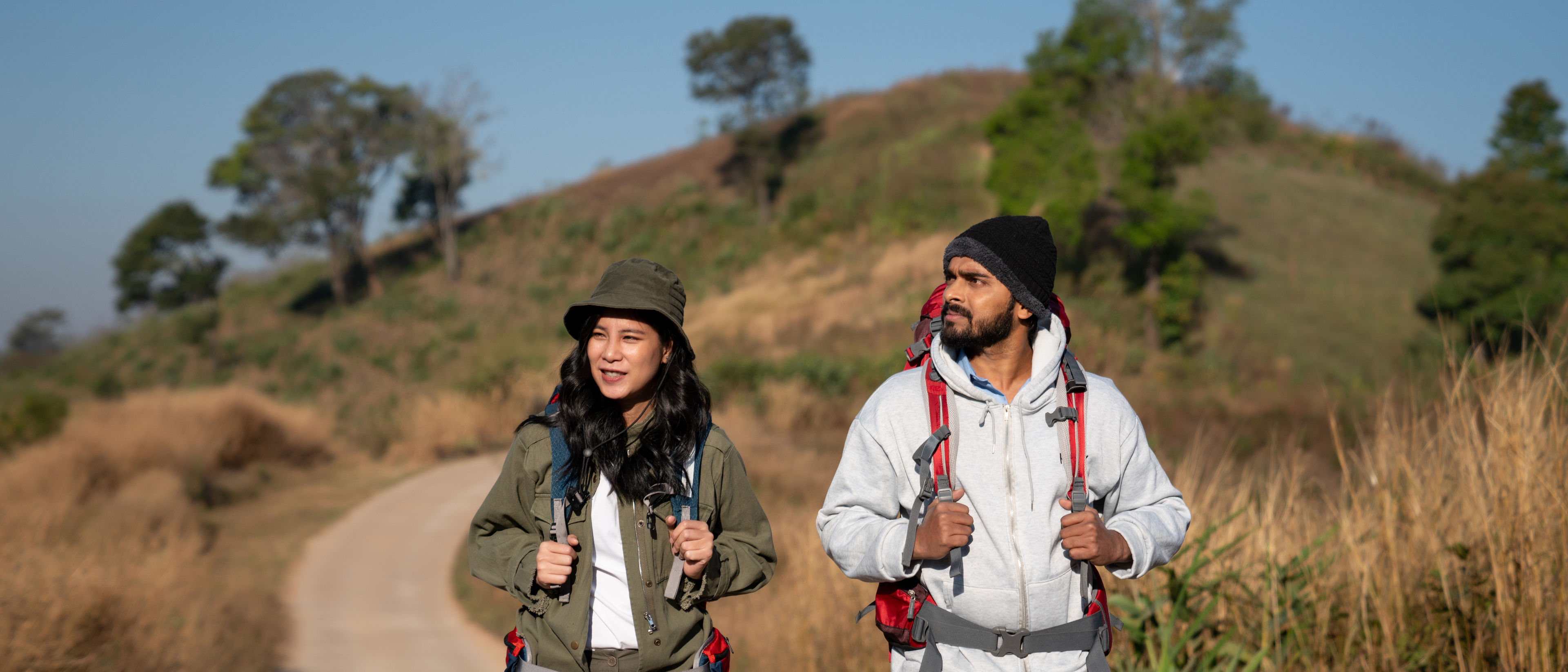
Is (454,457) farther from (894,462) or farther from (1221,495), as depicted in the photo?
(894,462)

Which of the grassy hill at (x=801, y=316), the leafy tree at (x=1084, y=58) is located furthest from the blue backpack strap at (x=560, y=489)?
the leafy tree at (x=1084, y=58)

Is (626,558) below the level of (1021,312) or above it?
below

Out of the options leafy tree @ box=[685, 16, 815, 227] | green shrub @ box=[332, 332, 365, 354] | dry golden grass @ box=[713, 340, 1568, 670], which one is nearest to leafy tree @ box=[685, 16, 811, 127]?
leafy tree @ box=[685, 16, 815, 227]

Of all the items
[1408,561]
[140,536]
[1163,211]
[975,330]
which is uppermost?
[1163,211]

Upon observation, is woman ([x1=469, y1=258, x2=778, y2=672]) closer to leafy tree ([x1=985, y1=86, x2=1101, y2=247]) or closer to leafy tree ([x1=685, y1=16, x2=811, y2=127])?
leafy tree ([x1=985, y1=86, x2=1101, y2=247])

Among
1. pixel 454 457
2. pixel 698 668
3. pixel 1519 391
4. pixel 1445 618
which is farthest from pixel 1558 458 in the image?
pixel 454 457

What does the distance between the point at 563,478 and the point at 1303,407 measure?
2210cm

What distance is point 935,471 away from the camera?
7.72ft

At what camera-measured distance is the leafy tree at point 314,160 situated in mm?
45500

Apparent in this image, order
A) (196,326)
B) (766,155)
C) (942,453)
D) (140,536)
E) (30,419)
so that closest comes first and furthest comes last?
(942,453) → (140,536) → (30,419) → (196,326) → (766,155)

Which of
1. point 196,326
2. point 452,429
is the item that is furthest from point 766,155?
point 452,429

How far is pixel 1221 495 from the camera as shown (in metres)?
5.45

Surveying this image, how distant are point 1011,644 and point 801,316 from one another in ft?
82.8

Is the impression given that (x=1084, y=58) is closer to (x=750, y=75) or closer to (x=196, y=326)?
(x=750, y=75)
